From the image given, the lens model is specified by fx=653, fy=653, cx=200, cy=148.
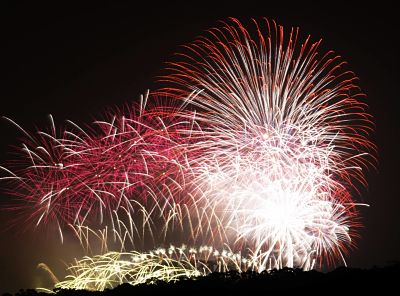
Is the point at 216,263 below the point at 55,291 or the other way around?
the other way around

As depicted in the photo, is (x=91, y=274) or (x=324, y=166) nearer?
(x=324, y=166)

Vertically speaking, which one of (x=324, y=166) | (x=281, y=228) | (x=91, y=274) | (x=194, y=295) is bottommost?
(x=194, y=295)

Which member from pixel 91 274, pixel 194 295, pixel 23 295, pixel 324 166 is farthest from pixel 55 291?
pixel 324 166

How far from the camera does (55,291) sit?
75.5 ft

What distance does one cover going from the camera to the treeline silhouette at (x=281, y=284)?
1811 cm

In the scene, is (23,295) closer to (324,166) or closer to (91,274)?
(91,274)

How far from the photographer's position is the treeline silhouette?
1811 cm

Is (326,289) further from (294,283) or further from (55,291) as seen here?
(55,291)

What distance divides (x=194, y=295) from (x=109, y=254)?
18955 millimetres

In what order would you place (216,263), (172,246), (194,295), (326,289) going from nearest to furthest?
(326,289) → (194,295) → (172,246) → (216,263)

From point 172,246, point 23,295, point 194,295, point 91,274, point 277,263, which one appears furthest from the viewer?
point 172,246

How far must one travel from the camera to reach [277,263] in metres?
34.5

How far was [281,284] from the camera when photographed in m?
19.6

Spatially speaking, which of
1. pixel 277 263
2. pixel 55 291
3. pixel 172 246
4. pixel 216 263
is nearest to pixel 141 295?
pixel 55 291
